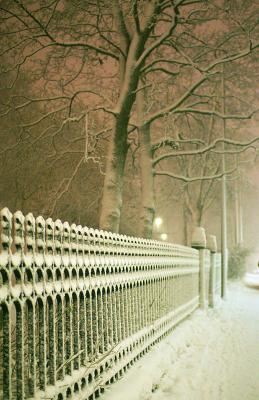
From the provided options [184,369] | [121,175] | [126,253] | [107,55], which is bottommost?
[184,369]

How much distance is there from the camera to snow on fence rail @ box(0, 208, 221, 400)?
3.45 m

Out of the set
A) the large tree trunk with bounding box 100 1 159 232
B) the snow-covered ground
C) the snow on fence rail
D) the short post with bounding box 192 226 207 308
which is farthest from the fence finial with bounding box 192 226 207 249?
the snow on fence rail

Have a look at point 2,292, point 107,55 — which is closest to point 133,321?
point 2,292

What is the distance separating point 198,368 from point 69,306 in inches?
108

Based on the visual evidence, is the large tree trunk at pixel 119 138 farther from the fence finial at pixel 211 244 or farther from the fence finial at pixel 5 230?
the fence finial at pixel 5 230

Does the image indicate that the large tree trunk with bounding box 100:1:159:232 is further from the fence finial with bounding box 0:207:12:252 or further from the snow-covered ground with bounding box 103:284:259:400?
the fence finial with bounding box 0:207:12:252

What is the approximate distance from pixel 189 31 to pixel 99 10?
206 centimetres

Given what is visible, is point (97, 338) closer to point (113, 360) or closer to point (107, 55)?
point (113, 360)

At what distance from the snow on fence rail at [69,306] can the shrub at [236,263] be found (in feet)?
Answer: 72.2

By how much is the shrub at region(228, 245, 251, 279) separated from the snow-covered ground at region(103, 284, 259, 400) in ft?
61.5

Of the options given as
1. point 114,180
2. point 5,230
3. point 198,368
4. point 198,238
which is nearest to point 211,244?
point 198,238

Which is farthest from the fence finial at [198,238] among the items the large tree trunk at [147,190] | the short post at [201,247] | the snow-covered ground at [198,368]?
the snow-covered ground at [198,368]

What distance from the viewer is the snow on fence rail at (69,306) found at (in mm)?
3451

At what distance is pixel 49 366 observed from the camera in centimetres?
402
